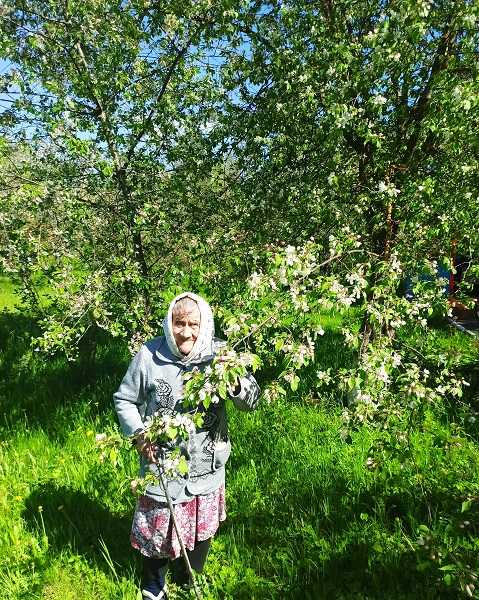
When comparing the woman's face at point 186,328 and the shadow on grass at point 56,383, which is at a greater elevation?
the woman's face at point 186,328

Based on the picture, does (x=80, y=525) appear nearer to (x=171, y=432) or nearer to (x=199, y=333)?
(x=199, y=333)

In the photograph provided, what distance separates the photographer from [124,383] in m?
2.82

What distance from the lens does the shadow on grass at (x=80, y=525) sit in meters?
3.42

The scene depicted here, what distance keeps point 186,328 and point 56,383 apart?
4760 millimetres

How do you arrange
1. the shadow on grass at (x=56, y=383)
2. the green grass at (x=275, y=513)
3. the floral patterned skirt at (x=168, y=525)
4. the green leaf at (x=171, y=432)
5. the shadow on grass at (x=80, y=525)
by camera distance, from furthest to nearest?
the shadow on grass at (x=56, y=383), the shadow on grass at (x=80, y=525), the green grass at (x=275, y=513), the floral patterned skirt at (x=168, y=525), the green leaf at (x=171, y=432)

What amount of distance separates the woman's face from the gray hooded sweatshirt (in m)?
0.03

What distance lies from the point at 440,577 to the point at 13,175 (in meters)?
4.81

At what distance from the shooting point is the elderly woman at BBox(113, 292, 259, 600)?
2.67 metres

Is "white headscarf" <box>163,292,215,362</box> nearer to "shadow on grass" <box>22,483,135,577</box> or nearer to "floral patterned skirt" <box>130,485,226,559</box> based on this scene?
"floral patterned skirt" <box>130,485,226,559</box>

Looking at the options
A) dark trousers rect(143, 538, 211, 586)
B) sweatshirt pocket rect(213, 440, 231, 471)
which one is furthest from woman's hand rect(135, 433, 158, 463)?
dark trousers rect(143, 538, 211, 586)

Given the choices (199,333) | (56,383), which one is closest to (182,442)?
(199,333)

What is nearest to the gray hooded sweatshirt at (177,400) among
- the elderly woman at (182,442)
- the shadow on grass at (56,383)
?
the elderly woman at (182,442)

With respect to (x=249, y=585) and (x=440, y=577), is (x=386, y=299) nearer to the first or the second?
(x=440, y=577)

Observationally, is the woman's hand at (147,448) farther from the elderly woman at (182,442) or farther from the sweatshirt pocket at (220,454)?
the sweatshirt pocket at (220,454)
